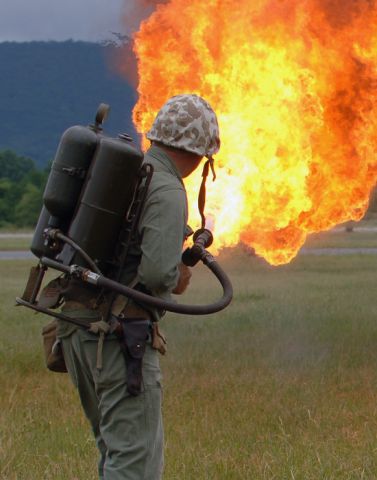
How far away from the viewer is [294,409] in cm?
713

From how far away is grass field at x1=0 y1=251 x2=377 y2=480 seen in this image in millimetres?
5535

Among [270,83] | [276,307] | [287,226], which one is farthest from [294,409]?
[276,307]

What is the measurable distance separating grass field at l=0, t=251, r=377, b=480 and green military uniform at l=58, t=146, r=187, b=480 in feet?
4.26

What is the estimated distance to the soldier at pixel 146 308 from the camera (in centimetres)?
397

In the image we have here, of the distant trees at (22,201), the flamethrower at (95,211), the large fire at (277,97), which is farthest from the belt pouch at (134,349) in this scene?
the distant trees at (22,201)

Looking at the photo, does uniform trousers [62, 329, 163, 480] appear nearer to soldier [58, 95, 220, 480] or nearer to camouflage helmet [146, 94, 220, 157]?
soldier [58, 95, 220, 480]

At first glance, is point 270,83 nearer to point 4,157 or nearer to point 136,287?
point 136,287

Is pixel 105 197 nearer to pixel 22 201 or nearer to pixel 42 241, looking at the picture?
pixel 42 241

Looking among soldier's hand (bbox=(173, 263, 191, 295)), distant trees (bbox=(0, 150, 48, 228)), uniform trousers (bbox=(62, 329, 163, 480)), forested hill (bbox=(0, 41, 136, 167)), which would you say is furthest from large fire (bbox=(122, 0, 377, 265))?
forested hill (bbox=(0, 41, 136, 167))

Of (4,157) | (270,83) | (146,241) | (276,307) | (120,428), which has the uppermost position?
(270,83)

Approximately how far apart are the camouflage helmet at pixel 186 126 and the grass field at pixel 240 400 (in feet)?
6.60

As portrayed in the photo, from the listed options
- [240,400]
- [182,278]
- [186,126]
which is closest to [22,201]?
[240,400]

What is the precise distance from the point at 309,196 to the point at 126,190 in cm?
437

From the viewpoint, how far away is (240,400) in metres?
7.41
